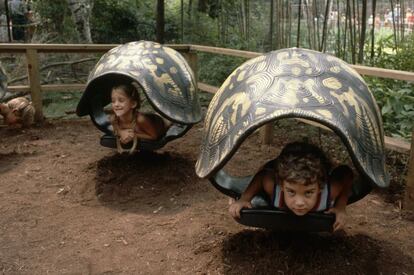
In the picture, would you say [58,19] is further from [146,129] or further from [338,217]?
[338,217]

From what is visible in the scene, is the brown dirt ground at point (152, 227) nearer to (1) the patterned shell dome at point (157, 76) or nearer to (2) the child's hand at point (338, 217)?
(2) the child's hand at point (338, 217)

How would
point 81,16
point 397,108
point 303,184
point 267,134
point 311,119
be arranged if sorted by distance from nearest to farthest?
point 311,119, point 303,184, point 397,108, point 267,134, point 81,16

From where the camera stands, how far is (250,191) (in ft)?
8.45

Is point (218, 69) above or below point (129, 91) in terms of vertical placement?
below

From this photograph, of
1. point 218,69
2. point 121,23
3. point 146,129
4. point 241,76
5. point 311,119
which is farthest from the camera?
point 121,23

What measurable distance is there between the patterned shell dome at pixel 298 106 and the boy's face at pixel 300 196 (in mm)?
250

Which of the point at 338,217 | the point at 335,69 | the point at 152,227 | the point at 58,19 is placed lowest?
the point at 152,227

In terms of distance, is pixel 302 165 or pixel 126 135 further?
pixel 126 135

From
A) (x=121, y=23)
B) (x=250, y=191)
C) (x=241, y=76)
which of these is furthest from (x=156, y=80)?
(x=121, y=23)

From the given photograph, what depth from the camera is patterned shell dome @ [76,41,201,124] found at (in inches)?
150

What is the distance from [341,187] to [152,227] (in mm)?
1440

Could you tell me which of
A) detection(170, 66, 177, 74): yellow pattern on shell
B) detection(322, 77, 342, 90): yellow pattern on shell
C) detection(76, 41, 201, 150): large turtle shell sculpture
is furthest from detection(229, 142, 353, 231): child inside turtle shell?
detection(170, 66, 177, 74): yellow pattern on shell

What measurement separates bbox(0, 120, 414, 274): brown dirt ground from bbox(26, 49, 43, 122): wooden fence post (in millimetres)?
1342

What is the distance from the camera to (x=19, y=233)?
10.7 ft
